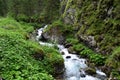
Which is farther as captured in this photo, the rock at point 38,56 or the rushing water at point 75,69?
the rushing water at point 75,69

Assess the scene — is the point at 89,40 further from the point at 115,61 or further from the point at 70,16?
the point at 70,16

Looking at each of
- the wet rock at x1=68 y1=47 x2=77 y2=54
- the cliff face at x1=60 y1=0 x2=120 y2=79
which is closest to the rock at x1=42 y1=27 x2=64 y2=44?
the cliff face at x1=60 y1=0 x2=120 y2=79

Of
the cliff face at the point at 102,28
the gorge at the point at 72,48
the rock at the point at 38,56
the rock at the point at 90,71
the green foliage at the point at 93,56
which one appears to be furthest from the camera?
the green foliage at the point at 93,56

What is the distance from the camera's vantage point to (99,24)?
31.7 metres

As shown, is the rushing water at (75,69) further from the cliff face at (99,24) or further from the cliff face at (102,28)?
the cliff face at (99,24)

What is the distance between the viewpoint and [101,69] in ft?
80.3

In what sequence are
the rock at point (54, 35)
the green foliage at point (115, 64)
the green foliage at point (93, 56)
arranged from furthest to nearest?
the rock at point (54, 35)
the green foliage at point (93, 56)
the green foliage at point (115, 64)

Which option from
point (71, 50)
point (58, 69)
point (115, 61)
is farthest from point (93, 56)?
point (58, 69)

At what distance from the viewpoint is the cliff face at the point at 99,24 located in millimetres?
28016

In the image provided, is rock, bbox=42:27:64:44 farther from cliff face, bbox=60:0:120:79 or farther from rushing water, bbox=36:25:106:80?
rushing water, bbox=36:25:106:80

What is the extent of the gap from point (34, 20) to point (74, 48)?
31874 mm

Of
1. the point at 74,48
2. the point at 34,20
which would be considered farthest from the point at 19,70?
the point at 34,20

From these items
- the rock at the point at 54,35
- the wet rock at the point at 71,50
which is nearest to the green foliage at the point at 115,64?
the wet rock at the point at 71,50

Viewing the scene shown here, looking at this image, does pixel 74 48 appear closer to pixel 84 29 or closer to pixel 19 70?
pixel 84 29
